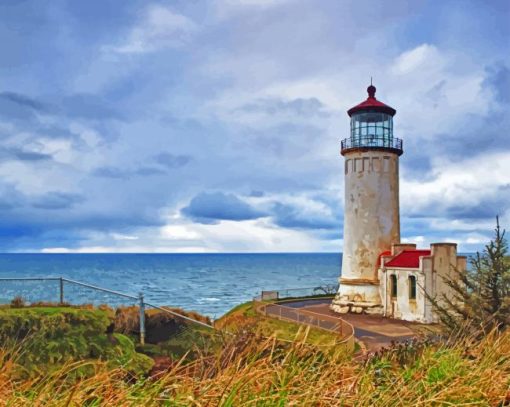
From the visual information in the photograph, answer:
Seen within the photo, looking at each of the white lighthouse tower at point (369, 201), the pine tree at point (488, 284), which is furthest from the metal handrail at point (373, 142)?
the pine tree at point (488, 284)

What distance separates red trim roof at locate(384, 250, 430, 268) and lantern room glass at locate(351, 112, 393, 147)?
19.8 ft

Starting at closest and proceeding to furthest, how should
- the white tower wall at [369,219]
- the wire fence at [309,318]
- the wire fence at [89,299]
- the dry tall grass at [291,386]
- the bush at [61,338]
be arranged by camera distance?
the dry tall grass at [291,386] → the bush at [61,338] → the wire fence at [89,299] → the wire fence at [309,318] → the white tower wall at [369,219]

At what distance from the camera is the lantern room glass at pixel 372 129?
27.3 meters

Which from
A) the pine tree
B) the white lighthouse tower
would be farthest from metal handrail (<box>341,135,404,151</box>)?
the pine tree

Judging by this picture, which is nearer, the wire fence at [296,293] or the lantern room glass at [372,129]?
the lantern room glass at [372,129]

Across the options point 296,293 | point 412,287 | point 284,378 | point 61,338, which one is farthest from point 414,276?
point 284,378

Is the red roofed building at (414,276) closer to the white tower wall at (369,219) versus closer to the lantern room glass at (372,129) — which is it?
the white tower wall at (369,219)

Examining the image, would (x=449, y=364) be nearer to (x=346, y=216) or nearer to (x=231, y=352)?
(x=231, y=352)

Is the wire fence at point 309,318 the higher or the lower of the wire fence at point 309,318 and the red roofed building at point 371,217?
the lower

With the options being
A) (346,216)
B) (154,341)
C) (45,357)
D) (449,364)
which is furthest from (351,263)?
(449,364)

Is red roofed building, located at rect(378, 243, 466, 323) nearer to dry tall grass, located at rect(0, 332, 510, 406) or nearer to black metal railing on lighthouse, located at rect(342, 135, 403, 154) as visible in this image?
black metal railing on lighthouse, located at rect(342, 135, 403, 154)

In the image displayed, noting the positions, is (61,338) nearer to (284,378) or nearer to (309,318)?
(284,378)

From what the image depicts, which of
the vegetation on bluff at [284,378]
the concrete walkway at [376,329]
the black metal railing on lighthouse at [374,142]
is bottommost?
the concrete walkway at [376,329]

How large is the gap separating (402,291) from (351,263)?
11.6ft
